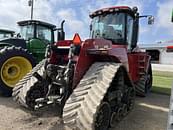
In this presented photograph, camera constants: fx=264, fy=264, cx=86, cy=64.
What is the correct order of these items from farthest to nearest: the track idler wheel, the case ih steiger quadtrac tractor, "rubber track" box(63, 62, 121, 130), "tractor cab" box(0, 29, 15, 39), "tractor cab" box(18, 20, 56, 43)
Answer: "tractor cab" box(0, 29, 15, 39), "tractor cab" box(18, 20, 56, 43), the track idler wheel, the case ih steiger quadtrac tractor, "rubber track" box(63, 62, 121, 130)

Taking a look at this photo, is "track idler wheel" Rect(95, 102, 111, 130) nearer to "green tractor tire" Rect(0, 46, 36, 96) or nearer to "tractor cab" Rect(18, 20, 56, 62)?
"green tractor tire" Rect(0, 46, 36, 96)

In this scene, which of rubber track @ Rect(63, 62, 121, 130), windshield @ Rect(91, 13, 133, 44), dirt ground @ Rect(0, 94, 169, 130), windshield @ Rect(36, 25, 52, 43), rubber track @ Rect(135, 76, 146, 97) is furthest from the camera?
windshield @ Rect(36, 25, 52, 43)

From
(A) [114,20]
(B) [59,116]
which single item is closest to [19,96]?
(B) [59,116]

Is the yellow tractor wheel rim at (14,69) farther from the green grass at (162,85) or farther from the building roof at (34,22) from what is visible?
the green grass at (162,85)

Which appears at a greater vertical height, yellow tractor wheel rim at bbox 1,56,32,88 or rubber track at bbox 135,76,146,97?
yellow tractor wheel rim at bbox 1,56,32,88

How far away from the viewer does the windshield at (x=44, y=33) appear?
998 centimetres

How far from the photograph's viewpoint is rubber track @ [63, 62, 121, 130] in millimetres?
3844

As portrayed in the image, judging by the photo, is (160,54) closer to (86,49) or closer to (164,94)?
(164,94)

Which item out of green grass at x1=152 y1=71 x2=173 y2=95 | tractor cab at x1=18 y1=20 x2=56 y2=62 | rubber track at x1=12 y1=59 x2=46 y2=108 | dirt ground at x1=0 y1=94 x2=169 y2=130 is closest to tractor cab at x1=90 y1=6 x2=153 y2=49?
green grass at x1=152 y1=71 x2=173 y2=95

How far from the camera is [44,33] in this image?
10.2 meters

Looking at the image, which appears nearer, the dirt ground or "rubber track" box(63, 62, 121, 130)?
"rubber track" box(63, 62, 121, 130)

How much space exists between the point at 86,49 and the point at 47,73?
0.88 meters

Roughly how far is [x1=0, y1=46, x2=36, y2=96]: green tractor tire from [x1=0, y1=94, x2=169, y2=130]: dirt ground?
51cm

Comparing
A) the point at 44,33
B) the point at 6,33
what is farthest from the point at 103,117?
the point at 6,33
